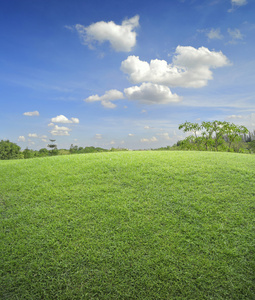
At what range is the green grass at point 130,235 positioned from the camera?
3.31 m

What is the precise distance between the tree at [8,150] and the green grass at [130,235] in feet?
105

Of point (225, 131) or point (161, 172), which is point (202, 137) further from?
point (161, 172)

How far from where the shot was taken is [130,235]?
4105mm

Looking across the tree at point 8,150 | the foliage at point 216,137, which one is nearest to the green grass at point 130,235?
the foliage at point 216,137

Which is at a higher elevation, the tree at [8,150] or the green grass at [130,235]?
the tree at [8,150]

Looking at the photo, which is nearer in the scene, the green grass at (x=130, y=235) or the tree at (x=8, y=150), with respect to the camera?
the green grass at (x=130, y=235)

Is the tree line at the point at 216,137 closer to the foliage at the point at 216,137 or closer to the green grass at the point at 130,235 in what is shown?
the foliage at the point at 216,137

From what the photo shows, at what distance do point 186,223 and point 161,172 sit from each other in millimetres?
2306

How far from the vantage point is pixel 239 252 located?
150 inches

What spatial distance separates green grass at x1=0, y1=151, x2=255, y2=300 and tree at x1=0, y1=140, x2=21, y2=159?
3190 cm

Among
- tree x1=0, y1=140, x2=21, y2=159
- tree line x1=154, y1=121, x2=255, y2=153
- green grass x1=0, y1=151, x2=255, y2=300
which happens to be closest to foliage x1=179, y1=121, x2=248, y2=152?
tree line x1=154, y1=121, x2=255, y2=153

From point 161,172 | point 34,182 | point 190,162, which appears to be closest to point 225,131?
point 190,162

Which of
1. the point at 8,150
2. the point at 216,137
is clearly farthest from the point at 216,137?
the point at 8,150

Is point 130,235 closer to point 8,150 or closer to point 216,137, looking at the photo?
point 216,137
